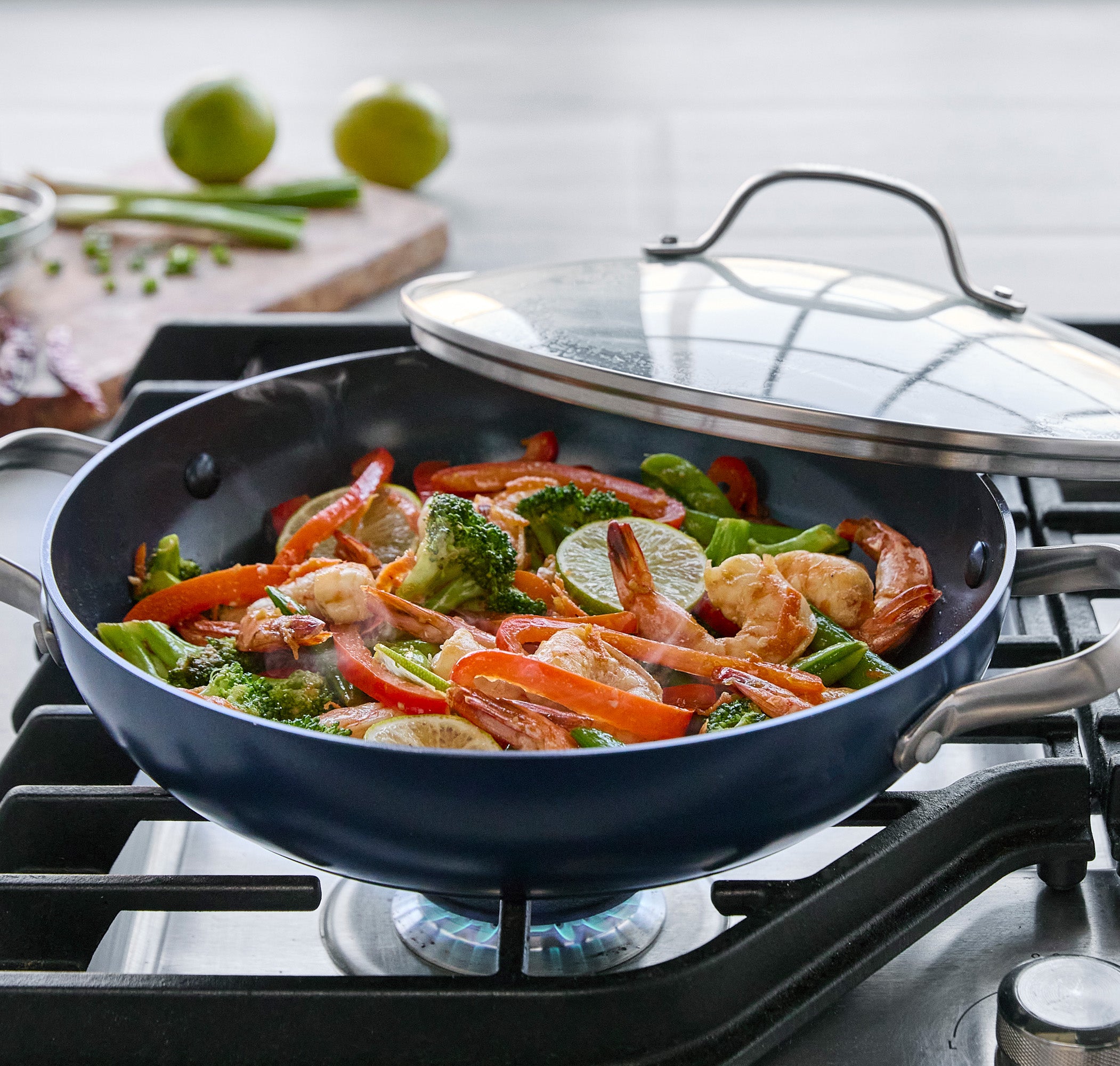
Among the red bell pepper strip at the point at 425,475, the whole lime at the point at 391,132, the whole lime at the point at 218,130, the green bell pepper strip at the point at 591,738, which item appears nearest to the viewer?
the green bell pepper strip at the point at 591,738

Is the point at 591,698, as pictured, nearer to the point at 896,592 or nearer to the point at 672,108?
the point at 896,592

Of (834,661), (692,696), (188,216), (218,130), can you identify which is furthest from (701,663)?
(218,130)

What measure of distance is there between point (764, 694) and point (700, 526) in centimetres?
41

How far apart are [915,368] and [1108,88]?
334 centimetres

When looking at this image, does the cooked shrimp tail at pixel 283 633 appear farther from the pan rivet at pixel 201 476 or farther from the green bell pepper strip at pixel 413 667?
the pan rivet at pixel 201 476

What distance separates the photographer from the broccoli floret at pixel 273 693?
1.12 metres

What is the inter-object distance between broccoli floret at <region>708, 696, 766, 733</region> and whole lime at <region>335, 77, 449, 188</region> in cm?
227

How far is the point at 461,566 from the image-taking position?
1.27 m

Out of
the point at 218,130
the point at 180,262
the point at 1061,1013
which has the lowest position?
the point at 1061,1013

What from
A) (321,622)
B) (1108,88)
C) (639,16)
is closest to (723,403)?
(321,622)

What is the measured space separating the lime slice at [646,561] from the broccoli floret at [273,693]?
0.29 metres

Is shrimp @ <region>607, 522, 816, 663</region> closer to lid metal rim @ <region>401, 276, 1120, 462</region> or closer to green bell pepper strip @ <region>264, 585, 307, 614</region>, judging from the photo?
lid metal rim @ <region>401, 276, 1120, 462</region>

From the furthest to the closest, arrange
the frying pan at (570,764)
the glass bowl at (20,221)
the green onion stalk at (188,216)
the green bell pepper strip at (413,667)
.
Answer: the green onion stalk at (188,216) < the glass bowl at (20,221) < the green bell pepper strip at (413,667) < the frying pan at (570,764)

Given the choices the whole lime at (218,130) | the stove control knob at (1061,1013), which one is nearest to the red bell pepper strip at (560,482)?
the stove control knob at (1061,1013)
